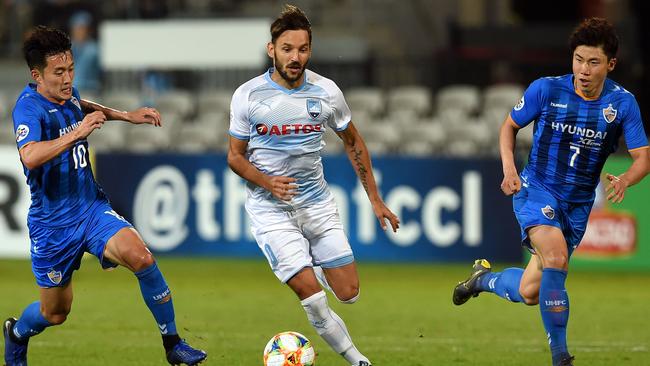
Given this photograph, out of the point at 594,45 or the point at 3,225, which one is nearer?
the point at 594,45

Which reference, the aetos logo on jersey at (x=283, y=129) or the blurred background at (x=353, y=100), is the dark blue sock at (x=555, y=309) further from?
the blurred background at (x=353, y=100)

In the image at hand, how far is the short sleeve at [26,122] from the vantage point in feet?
24.6

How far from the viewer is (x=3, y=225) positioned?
1559cm

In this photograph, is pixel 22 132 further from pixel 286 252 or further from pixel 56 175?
pixel 286 252

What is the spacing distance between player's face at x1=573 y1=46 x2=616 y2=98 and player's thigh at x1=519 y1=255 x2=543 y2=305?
1.23m

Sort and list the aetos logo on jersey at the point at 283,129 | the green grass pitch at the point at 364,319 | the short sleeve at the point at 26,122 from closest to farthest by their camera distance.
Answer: the short sleeve at the point at 26,122, the aetos logo on jersey at the point at 283,129, the green grass pitch at the point at 364,319

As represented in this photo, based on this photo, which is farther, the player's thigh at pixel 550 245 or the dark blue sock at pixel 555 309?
the player's thigh at pixel 550 245

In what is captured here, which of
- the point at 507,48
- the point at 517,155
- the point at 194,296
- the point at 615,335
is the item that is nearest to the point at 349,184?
the point at 517,155

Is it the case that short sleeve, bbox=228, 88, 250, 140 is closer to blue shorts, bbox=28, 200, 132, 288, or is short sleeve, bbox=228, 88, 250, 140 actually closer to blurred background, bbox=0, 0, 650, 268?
blue shorts, bbox=28, 200, 132, 288

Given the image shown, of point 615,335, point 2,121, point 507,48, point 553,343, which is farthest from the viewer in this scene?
point 507,48

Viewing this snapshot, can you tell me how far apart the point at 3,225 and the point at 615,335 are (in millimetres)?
8264

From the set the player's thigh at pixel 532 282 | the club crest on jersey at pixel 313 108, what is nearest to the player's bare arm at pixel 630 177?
→ the player's thigh at pixel 532 282

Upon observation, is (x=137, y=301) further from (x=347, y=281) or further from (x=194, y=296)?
(x=347, y=281)

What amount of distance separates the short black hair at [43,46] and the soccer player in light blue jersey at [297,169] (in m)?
1.11
